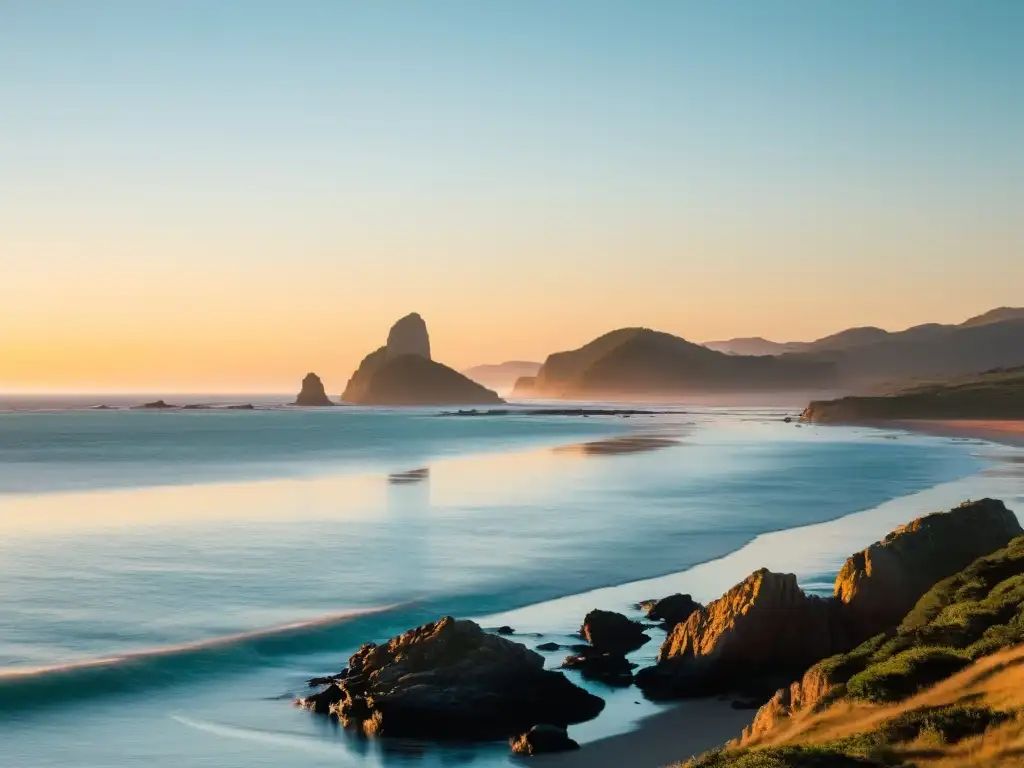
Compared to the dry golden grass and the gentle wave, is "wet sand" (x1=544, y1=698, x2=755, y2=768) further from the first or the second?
the gentle wave

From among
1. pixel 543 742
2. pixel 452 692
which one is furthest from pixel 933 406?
pixel 543 742

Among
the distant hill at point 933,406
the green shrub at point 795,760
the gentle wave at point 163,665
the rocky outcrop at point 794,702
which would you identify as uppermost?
the distant hill at point 933,406

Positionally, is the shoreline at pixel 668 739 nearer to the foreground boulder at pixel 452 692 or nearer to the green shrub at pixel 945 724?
the foreground boulder at pixel 452 692

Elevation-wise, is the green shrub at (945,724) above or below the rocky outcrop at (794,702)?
above

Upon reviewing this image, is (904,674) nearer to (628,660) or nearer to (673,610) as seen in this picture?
(628,660)

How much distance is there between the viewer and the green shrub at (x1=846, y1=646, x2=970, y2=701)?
1496 cm

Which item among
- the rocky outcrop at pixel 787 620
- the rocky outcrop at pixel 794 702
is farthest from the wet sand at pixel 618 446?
the rocky outcrop at pixel 794 702

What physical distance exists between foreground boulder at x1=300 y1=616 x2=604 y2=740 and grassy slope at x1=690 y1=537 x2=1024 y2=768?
395cm

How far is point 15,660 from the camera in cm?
2183

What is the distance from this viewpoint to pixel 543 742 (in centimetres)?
1588

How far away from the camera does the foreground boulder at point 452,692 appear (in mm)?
16969

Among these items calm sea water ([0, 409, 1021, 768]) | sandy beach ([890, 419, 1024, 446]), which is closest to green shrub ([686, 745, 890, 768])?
calm sea water ([0, 409, 1021, 768])

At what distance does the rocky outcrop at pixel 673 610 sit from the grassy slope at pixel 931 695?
5.51 m

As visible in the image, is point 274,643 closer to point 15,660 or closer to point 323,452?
point 15,660
